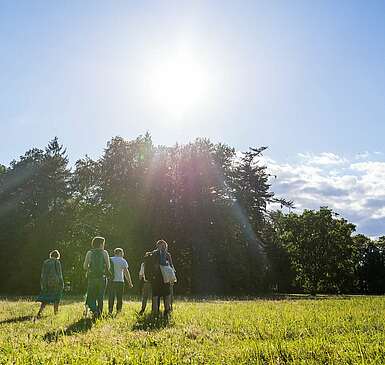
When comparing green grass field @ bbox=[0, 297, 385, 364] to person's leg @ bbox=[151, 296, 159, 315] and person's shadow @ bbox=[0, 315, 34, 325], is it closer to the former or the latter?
person's shadow @ bbox=[0, 315, 34, 325]

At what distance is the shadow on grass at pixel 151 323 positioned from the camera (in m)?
9.98

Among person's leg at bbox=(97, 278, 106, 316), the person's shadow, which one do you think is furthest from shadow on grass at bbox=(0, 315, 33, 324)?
person's leg at bbox=(97, 278, 106, 316)

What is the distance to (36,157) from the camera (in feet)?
161

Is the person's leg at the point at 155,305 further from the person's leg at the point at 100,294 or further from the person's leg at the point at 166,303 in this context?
the person's leg at the point at 100,294

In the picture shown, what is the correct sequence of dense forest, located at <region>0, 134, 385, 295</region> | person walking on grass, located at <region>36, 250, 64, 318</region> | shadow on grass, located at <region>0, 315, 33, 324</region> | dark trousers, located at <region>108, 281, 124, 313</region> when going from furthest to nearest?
dense forest, located at <region>0, 134, 385, 295</region>, dark trousers, located at <region>108, 281, 124, 313</region>, person walking on grass, located at <region>36, 250, 64, 318</region>, shadow on grass, located at <region>0, 315, 33, 324</region>

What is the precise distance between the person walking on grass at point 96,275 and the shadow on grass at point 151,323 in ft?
4.27

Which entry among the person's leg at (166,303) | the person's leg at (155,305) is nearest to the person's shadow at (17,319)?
the person's leg at (155,305)

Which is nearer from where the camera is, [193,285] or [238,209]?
[193,285]

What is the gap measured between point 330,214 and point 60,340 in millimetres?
53888

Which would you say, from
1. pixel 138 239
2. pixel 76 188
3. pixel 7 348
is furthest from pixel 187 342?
pixel 76 188

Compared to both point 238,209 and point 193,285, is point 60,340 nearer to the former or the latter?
point 193,285

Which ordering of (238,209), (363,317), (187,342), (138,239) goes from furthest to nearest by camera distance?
(238,209)
(138,239)
(363,317)
(187,342)

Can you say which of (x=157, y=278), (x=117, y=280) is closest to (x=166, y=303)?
(x=157, y=278)

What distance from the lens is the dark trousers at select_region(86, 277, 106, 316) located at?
12.6 meters
